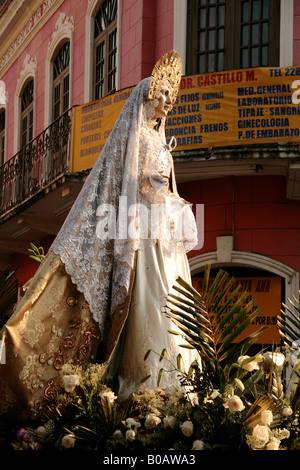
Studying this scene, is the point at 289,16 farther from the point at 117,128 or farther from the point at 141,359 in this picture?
the point at 141,359

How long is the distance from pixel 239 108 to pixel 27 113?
7.62 meters

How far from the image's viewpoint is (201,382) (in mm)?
4289

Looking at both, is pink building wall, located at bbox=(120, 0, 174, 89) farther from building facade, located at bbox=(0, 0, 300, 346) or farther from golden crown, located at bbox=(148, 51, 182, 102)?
golden crown, located at bbox=(148, 51, 182, 102)

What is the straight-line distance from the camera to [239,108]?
1113 centimetres

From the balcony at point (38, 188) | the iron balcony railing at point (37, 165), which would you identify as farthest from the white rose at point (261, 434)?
the iron balcony railing at point (37, 165)

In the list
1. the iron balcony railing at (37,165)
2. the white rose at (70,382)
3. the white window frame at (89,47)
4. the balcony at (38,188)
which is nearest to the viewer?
the white rose at (70,382)

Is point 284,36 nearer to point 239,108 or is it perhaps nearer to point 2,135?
point 239,108

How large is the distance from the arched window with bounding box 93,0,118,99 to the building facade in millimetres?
16

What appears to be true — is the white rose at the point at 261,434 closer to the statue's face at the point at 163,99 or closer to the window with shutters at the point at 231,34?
the statue's face at the point at 163,99

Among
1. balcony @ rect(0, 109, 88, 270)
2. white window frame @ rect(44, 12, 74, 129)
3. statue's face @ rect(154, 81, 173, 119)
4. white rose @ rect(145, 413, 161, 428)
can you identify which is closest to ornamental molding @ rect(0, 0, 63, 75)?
white window frame @ rect(44, 12, 74, 129)

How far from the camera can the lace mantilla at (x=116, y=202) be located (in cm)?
538

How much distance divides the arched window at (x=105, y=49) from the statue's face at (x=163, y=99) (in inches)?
306

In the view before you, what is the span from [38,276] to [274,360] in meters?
1.62

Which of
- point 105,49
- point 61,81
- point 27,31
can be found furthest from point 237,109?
point 27,31
